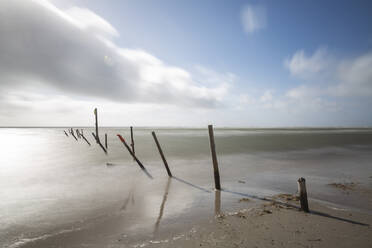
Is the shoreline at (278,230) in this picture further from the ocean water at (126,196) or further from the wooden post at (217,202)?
the ocean water at (126,196)

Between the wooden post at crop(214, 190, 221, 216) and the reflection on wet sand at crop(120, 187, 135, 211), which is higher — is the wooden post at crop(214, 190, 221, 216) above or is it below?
below

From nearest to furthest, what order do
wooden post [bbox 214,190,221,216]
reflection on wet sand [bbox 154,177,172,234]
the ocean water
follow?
the ocean water → reflection on wet sand [bbox 154,177,172,234] → wooden post [bbox 214,190,221,216]

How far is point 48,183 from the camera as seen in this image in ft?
33.8

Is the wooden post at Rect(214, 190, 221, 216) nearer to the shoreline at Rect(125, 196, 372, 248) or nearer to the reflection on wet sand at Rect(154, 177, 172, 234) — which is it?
the shoreline at Rect(125, 196, 372, 248)

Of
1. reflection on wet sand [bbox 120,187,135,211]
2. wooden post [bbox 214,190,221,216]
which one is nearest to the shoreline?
wooden post [bbox 214,190,221,216]

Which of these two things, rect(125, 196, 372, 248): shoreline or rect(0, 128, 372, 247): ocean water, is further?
rect(0, 128, 372, 247): ocean water

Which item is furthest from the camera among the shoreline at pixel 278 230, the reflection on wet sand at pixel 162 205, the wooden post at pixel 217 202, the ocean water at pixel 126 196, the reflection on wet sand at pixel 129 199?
the reflection on wet sand at pixel 129 199

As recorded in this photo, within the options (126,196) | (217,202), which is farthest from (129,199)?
(217,202)

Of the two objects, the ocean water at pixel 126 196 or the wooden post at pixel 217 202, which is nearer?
the ocean water at pixel 126 196

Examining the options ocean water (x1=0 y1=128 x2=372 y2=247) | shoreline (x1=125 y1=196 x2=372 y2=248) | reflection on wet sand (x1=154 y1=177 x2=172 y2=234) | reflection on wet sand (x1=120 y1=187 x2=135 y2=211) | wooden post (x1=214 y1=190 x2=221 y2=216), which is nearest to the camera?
shoreline (x1=125 y1=196 x2=372 y2=248)

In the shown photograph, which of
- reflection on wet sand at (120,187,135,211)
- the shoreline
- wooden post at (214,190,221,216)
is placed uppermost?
the shoreline

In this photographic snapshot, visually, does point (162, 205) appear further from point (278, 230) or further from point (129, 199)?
point (278, 230)

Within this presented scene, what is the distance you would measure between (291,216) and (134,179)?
8641 mm

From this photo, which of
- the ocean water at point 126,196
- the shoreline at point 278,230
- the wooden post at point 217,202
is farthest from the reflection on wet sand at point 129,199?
the wooden post at point 217,202
